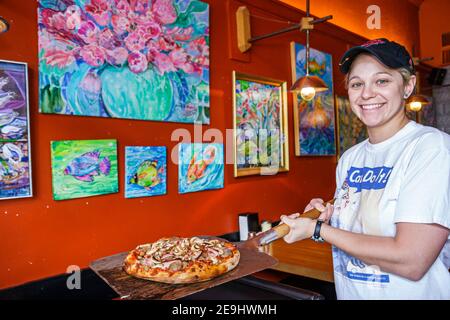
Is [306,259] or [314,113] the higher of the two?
A: [314,113]

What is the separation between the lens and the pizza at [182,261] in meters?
1.61

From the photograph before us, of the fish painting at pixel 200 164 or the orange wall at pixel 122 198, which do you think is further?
the fish painting at pixel 200 164

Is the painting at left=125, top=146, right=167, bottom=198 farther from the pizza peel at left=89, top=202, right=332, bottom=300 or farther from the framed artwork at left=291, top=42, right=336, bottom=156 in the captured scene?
the framed artwork at left=291, top=42, right=336, bottom=156

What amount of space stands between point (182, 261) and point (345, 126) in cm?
404

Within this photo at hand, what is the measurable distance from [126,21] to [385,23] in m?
5.66

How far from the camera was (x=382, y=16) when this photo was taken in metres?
6.46

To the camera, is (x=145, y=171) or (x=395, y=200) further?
(x=145, y=171)

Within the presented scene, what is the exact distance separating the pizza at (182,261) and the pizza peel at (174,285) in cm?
3

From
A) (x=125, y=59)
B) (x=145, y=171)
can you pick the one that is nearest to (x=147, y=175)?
(x=145, y=171)

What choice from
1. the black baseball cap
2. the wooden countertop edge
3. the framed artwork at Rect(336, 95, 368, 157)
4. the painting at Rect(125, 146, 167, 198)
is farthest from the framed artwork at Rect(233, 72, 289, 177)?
the black baseball cap

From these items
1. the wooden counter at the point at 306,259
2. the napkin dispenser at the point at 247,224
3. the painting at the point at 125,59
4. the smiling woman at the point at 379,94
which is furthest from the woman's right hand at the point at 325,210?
the napkin dispenser at the point at 247,224

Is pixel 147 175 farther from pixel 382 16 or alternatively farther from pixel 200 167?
pixel 382 16

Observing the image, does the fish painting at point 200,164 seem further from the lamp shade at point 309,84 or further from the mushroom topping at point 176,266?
the mushroom topping at point 176,266

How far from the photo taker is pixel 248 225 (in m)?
3.33
